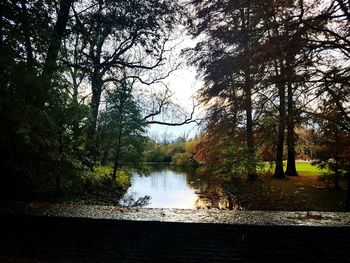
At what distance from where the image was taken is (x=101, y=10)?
8.28 meters

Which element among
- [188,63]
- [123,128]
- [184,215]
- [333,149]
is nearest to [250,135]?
[333,149]

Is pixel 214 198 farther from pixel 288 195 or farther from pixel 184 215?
pixel 184 215

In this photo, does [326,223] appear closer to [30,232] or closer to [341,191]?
[30,232]

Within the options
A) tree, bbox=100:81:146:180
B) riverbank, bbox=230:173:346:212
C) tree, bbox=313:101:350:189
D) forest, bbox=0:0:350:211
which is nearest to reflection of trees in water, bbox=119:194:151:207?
forest, bbox=0:0:350:211

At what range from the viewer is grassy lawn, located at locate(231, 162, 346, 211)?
1083 cm

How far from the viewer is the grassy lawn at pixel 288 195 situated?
10.8 meters

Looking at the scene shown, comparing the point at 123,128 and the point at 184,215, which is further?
the point at 123,128

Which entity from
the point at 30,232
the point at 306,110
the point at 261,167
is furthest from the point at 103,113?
the point at 30,232

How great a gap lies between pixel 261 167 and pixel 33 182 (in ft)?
35.1

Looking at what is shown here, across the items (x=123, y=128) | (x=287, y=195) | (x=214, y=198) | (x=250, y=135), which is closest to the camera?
(x=250, y=135)

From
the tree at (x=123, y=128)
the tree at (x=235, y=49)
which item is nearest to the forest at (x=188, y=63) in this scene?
the tree at (x=235, y=49)

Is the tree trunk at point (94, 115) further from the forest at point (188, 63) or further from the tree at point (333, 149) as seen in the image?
the tree at point (333, 149)

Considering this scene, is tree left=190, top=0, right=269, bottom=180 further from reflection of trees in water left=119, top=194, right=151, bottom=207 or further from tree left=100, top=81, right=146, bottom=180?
tree left=100, top=81, right=146, bottom=180

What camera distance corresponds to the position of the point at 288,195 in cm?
1247
